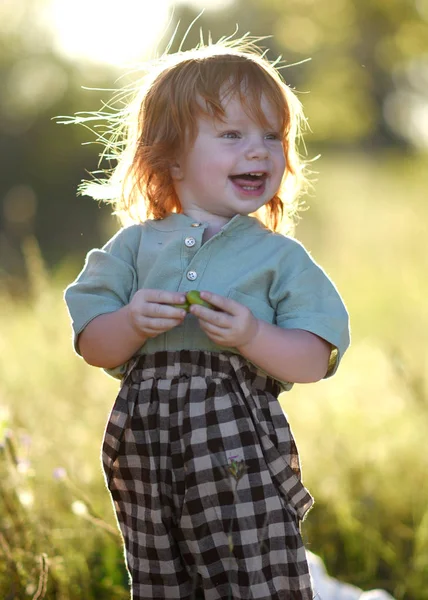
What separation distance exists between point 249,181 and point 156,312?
42 centimetres

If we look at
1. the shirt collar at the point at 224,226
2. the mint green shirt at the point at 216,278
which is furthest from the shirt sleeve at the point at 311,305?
the shirt collar at the point at 224,226

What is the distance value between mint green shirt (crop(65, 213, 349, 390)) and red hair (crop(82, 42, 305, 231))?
0.51ft

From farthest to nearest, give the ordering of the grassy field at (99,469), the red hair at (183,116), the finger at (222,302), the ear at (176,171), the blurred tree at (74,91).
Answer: the blurred tree at (74,91), the grassy field at (99,469), the ear at (176,171), the red hair at (183,116), the finger at (222,302)

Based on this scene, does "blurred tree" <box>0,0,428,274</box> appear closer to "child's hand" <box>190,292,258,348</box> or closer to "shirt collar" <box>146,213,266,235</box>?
"shirt collar" <box>146,213,266,235</box>

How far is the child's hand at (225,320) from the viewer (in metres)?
1.81

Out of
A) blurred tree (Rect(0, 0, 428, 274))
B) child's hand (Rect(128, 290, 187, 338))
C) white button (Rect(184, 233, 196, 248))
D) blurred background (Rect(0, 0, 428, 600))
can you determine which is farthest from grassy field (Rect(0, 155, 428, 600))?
blurred tree (Rect(0, 0, 428, 274))

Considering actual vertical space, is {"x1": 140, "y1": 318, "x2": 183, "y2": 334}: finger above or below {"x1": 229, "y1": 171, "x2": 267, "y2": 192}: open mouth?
below

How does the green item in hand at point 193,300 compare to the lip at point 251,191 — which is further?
the lip at point 251,191

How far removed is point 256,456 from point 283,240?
0.50 metres

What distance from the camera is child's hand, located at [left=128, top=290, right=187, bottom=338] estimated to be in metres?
1.82

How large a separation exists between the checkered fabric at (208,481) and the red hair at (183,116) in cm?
47

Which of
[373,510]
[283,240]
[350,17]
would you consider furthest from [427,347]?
[350,17]

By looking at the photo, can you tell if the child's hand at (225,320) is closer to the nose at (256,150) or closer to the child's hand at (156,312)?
the child's hand at (156,312)

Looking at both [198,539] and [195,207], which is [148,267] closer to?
[195,207]
